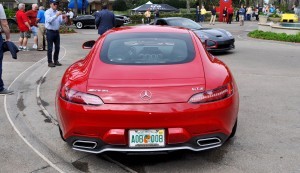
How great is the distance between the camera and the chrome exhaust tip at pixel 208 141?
145 inches

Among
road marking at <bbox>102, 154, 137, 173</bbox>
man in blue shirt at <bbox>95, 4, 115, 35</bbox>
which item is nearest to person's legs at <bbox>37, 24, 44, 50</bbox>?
man in blue shirt at <bbox>95, 4, 115, 35</bbox>

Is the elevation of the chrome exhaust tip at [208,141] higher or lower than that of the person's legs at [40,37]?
lower

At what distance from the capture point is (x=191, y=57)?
14.2ft

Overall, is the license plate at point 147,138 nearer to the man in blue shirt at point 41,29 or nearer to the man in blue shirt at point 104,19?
the man in blue shirt at point 104,19

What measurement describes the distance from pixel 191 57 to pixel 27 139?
2302 millimetres

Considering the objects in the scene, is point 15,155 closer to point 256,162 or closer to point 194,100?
point 194,100

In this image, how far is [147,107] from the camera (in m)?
3.54

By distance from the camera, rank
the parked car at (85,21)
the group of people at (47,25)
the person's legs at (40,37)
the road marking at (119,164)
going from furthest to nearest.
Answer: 1. the parked car at (85,21)
2. the person's legs at (40,37)
3. the group of people at (47,25)
4. the road marking at (119,164)

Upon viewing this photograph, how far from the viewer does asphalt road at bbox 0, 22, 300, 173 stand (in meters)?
4.03

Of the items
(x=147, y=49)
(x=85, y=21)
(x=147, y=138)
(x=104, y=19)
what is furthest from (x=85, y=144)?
(x=85, y=21)

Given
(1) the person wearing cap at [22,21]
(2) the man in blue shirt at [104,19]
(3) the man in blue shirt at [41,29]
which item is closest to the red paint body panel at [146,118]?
(2) the man in blue shirt at [104,19]

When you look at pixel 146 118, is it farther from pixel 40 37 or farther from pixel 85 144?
pixel 40 37

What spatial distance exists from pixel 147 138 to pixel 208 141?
61 centimetres

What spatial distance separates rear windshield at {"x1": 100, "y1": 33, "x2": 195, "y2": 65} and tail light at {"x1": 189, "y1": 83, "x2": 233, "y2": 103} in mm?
585
